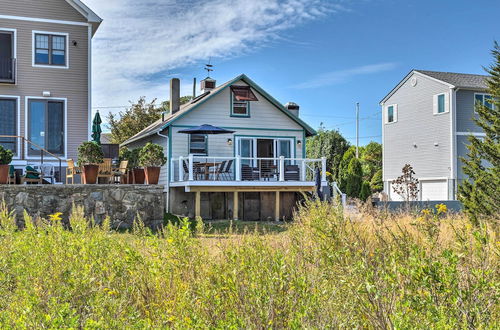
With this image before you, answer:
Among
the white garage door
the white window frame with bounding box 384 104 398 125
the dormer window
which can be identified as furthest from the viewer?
the white window frame with bounding box 384 104 398 125

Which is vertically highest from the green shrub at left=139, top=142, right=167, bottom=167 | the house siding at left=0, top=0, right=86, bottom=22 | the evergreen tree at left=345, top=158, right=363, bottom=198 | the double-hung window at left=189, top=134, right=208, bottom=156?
the house siding at left=0, top=0, right=86, bottom=22

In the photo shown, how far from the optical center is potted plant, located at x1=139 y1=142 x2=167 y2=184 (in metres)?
15.7

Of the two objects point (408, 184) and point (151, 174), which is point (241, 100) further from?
point (408, 184)

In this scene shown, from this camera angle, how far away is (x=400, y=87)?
1250 inches

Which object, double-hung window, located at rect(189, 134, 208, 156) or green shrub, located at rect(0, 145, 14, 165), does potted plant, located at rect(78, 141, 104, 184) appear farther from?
double-hung window, located at rect(189, 134, 208, 156)

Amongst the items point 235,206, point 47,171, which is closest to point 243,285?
point 47,171

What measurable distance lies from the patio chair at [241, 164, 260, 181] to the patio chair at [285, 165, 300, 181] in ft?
3.63

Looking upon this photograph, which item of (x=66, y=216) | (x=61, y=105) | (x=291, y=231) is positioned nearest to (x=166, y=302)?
(x=291, y=231)

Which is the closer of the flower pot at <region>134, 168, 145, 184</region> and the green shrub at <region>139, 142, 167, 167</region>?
the green shrub at <region>139, 142, 167, 167</region>

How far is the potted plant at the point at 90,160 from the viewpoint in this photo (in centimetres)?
1462

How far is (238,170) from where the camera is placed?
795 inches

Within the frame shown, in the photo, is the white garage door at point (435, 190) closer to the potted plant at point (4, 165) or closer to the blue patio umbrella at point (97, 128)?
the blue patio umbrella at point (97, 128)

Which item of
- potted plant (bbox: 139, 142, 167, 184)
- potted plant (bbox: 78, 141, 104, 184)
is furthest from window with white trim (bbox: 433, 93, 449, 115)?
potted plant (bbox: 78, 141, 104, 184)

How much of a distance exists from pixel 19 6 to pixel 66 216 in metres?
8.07
